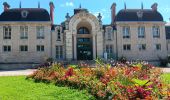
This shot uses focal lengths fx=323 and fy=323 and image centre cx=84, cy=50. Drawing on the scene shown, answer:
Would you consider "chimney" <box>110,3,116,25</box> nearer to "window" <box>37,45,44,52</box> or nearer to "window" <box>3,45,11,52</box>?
"window" <box>37,45,44,52</box>

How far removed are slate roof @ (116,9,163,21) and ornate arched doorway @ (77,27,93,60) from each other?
5.18 m

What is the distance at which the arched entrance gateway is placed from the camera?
44562 millimetres

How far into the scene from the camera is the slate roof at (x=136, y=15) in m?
46.8

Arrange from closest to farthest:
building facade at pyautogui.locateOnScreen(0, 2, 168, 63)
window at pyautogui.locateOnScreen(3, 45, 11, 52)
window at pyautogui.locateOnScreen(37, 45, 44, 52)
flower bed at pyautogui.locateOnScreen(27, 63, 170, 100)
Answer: flower bed at pyautogui.locateOnScreen(27, 63, 170, 100), window at pyautogui.locateOnScreen(3, 45, 11, 52), building facade at pyautogui.locateOnScreen(0, 2, 168, 63), window at pyautogui.locateOnScreen(37, 45, 44, 52)

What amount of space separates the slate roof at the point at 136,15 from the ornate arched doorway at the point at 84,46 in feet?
17.0

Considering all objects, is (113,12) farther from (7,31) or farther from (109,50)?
(7,31)

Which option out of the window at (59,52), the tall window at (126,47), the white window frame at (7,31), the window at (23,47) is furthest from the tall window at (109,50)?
the white window frame at (7,31)

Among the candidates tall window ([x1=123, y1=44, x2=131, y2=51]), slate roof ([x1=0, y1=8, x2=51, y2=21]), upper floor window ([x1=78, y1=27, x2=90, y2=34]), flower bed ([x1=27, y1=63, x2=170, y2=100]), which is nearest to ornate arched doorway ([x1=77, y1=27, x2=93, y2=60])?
upper floor window ([x1=78, y1=27, x2=90, y2=34])

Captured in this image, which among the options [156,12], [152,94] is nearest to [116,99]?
[152,94]

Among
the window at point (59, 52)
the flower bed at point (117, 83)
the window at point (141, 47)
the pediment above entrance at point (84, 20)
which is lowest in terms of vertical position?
the flower bed at point (117, 83)

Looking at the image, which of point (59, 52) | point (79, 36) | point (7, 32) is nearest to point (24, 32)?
point (7, 32)

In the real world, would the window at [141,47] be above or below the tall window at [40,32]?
below

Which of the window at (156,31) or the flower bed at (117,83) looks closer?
the flower bed at (117,83)

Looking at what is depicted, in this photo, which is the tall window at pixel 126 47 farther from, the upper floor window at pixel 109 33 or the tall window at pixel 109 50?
the upper floor window at pixel 109 33
